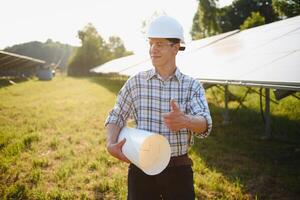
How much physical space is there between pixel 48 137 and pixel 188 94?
19.5 feet

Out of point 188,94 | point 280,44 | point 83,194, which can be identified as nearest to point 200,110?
point 188,94

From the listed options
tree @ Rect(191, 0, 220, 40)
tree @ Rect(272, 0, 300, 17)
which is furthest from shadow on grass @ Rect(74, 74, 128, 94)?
tree @ Rect(272, 0, 300, 17)

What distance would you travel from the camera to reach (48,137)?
7516mm

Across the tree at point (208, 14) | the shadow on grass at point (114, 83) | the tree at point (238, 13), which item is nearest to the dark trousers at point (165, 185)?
the shadow on grass at point (114, 83)

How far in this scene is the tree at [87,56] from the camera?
55969 mm

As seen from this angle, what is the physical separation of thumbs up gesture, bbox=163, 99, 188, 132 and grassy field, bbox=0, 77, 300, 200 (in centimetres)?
269

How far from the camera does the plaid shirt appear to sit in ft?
7.42

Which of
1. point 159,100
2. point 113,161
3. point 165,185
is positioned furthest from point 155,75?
point 113,161

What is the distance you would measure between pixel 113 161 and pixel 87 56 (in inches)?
2068

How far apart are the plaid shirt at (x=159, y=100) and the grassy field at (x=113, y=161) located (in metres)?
2.26

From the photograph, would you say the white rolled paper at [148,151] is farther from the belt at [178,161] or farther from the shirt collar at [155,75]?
the shirt collar at [155,75]

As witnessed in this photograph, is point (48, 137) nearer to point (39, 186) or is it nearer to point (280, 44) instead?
point (39, 186)

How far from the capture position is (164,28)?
222 centimetres

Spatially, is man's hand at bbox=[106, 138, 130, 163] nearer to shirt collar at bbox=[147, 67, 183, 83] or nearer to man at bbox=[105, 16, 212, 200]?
man at bbox=[105, 16, 212, 200]
